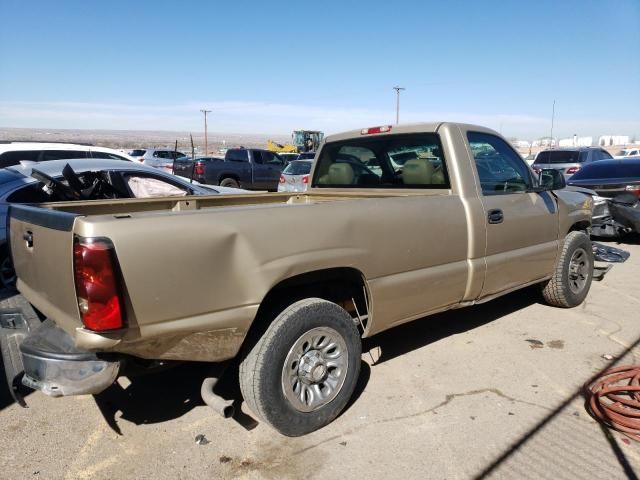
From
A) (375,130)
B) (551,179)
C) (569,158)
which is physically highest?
(375,130)

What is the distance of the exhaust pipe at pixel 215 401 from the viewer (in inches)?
106

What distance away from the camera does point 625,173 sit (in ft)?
32.5

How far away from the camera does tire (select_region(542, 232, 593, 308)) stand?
5.21 meters

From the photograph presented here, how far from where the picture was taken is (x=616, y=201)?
29.6 feet

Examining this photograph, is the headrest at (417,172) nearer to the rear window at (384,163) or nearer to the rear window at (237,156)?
the rear window at (384,163)

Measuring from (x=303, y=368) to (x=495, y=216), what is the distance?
6.86 feet

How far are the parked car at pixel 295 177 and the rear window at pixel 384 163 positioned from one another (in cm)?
1034

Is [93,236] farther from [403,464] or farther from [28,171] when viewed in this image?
[28,171]

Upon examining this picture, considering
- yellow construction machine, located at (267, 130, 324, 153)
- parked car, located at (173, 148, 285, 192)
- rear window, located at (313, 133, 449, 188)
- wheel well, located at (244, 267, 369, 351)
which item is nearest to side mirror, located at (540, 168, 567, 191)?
rear window, located at (313, 133, 449, 188)

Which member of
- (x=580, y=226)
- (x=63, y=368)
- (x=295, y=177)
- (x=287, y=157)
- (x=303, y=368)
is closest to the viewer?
(x=63, y=368)

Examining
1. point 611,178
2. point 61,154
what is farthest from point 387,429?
point 611,178

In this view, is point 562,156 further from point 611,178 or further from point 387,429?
point 387,429

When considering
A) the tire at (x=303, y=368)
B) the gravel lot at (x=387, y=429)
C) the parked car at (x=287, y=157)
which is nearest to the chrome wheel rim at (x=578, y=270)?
the gravel lot at (x=387, y=429)

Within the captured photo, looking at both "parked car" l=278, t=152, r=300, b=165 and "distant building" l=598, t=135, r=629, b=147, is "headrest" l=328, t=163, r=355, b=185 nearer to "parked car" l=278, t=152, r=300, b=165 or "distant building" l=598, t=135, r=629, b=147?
"parked car" l=278, t=152, r=300, b=165
